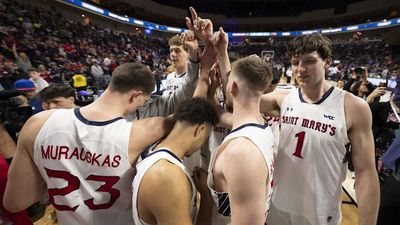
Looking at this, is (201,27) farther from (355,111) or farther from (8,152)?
(8,152)

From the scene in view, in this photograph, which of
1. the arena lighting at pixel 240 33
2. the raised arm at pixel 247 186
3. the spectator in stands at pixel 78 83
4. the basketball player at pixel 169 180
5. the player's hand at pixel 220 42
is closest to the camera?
the raised arm at pixel 247 186

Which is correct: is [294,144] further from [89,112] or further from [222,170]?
[89,112]

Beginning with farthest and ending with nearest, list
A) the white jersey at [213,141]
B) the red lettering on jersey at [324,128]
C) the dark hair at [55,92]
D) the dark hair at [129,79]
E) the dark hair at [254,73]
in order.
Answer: the dark hair at [55,92]
the white jersey at [213,141]
the red lettering on jersey at [324,128]
the dark hair at [129,79]
the dark hair at [254,73]

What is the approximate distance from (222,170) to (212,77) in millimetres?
933

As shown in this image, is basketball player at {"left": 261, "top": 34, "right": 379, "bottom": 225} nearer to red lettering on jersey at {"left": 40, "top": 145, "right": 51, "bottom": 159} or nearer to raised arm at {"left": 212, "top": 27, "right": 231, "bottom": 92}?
raised arm at {"left": 212, "top": 27, "right": 231, "bottom": 92}

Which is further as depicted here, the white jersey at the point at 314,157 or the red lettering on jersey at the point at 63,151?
the white jersey at the point at 314,157

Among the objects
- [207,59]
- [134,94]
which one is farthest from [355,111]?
[134,94]

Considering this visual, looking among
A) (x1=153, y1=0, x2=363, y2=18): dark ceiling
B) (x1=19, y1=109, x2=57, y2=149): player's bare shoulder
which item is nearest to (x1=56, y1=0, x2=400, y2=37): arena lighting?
(x1=153, y1=0, x2=363, y2=18): dark ceiling

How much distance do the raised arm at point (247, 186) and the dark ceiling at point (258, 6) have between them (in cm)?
3116

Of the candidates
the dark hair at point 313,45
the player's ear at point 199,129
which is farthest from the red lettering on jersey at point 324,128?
the player's ear at point 199,129

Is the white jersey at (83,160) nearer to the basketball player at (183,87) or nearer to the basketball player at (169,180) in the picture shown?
the basketball player at (169,180)

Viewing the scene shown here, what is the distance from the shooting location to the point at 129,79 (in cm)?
153

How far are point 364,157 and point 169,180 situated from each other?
1.22 metres

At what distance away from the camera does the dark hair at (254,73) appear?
1.34 m
